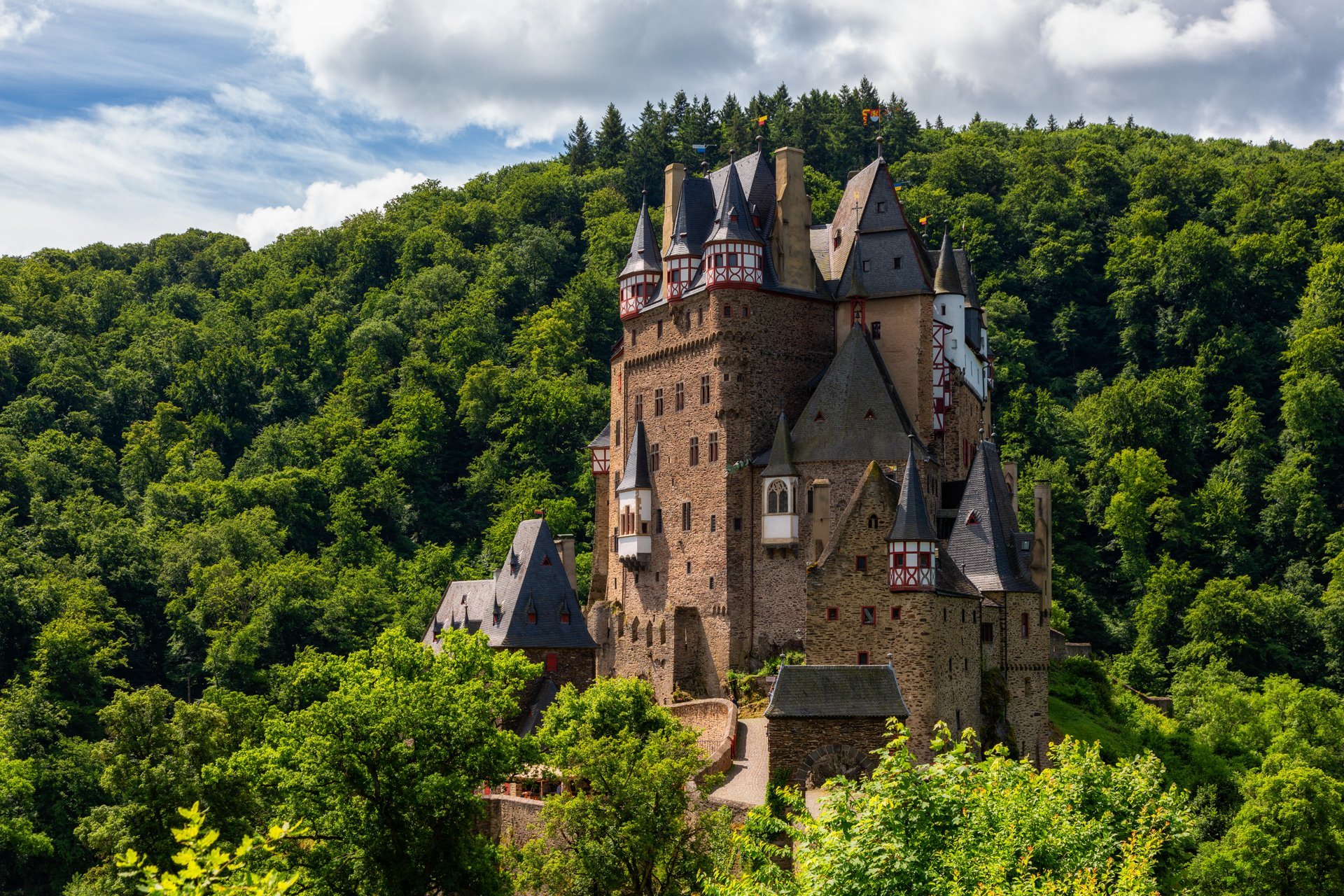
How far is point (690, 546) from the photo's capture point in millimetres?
57906

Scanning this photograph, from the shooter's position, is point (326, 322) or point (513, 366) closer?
point (513, 366)

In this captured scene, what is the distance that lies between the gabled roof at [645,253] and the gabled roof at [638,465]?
5.74m

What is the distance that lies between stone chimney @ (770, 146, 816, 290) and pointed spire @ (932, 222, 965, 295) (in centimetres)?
448

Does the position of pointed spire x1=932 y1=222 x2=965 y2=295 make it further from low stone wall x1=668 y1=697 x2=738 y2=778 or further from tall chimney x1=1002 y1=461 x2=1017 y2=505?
low stone wall x1=668 y1=697 x2=738 y2=778

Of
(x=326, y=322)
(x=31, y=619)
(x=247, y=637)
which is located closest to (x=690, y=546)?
(x=247, y=637)

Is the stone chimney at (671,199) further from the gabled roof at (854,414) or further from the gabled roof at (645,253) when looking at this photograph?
the gabled roof at (854,414)

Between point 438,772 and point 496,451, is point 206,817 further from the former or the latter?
point 496,451

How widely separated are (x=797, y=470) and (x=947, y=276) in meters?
10.4

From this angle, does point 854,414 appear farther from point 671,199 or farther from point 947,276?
point 671,199

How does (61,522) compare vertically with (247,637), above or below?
above

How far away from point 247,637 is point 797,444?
114 feet

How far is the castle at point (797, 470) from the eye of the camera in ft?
161

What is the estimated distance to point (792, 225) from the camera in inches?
2308

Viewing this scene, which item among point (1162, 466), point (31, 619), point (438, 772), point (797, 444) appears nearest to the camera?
point (438, 772)
